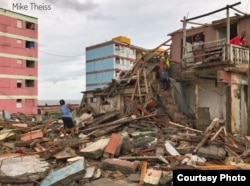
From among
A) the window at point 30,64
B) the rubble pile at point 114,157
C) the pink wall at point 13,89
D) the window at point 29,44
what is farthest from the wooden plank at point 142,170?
the window at point 29,44

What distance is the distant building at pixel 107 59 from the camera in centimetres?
5362

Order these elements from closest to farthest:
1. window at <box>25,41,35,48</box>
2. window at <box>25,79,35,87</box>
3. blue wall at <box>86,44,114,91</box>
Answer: window at <box>25,79,35,87</box>
window at <box>25,41,35,48</box>
blue wall at <box>86,44,114,91</box>

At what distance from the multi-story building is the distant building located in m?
14.5

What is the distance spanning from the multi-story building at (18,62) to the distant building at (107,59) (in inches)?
570

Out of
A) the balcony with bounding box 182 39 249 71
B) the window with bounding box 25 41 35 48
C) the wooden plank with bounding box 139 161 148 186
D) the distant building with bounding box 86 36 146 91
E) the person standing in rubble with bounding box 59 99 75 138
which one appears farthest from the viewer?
the distant building with bounding box 86 36 146 91

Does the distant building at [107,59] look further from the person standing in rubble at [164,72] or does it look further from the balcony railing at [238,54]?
the balcony railing at [238,54]

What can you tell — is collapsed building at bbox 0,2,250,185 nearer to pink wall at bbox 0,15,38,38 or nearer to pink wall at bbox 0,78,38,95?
pink wall at bbox 0,78,38,95

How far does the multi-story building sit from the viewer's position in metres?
39.6

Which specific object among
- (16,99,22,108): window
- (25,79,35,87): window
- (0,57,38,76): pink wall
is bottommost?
(16,99,22,108): window

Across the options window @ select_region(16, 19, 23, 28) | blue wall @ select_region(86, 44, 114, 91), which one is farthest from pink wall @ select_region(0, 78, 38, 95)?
blue wall @ select_region(86, 44, 114, 91)

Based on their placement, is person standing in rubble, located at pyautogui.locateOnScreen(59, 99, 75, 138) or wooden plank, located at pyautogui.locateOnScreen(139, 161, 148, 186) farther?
person standing in rubble, located at pyautogui.locateOnScreen(59, 99, 75, 138)

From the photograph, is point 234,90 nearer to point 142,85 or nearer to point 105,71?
point 142,85

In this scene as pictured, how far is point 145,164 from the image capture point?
28.7 ft

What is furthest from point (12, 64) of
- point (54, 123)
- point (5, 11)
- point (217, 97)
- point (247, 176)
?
point (247, 176)
